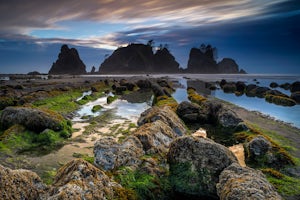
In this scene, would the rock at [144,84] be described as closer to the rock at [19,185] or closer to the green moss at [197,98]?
the green moss at [197,98]

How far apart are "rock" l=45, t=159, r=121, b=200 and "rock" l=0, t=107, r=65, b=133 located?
10.3m

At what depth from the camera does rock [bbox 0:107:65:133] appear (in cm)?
1664

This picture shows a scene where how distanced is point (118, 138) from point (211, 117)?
1038 centimetres

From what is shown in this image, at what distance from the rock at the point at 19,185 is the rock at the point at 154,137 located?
5.19m

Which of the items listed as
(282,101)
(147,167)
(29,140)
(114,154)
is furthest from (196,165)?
(282,101)

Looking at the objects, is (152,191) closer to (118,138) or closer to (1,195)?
(1,195)

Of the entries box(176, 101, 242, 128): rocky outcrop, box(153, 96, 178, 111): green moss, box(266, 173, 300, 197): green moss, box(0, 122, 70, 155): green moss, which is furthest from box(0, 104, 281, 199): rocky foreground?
box(153, 96, 178, 111): green moss

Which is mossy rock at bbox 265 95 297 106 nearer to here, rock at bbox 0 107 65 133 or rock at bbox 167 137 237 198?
rock at bbox 167 137 237 198

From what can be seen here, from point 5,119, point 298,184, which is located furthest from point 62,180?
point 5,119

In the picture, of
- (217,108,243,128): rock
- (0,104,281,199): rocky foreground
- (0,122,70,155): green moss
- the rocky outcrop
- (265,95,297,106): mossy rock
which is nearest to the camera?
(0,104,281,199): rocky foreground

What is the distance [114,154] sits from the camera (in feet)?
30.5

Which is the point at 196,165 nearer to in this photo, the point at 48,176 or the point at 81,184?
the point at 81,184

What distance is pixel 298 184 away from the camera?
11.1 m

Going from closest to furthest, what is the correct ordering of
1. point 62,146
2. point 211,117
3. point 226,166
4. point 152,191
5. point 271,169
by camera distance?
point 152,191, point 226,166, point 271,169, point 62,146, point 211,117
